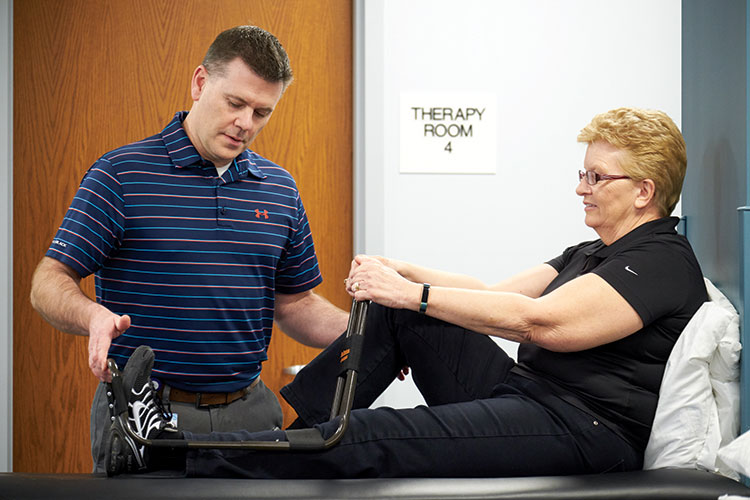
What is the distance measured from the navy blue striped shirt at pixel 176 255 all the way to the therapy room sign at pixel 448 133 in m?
0.87

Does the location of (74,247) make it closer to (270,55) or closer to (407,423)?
(270,55)

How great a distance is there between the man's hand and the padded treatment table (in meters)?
0.19

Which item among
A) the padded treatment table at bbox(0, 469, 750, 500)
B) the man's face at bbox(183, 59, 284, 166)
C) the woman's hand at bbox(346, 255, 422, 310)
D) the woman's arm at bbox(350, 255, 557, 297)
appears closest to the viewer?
the padded treatment table at bbox(0, 469, 750, 500)

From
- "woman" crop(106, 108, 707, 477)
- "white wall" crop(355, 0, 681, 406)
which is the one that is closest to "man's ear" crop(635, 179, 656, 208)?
"woman" crop(106, 108, 707, 477)

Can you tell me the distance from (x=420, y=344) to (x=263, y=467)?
510mm

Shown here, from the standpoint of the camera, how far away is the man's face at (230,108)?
177 cm

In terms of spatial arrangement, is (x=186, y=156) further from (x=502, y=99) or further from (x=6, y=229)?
(x=502, y=99)

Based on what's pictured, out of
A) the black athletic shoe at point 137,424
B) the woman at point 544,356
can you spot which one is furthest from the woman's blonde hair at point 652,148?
the black athletic shoe at point 137,424

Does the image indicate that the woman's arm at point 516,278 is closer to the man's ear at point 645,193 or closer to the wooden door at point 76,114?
the man's ear at point 645,193

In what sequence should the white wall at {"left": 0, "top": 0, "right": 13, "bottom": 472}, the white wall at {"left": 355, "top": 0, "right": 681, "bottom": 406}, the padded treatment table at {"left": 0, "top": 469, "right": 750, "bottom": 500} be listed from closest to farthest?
1. the padded treatment table at {"left": 0, "top": 469, "right": 750, "bottom": 500}
2. the white wall at {"left": 0, "top": 0, "right": 13, "bottom": 472}
3. the white wall at {"left": 355, "top": 0, "right": 681, "bottom": 406}

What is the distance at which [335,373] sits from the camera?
67.7 inches

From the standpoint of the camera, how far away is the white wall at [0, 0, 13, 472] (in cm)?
240

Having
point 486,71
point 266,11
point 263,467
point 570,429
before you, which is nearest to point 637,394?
point 570,429

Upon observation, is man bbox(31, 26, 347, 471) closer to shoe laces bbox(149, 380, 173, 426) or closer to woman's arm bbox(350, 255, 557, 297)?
shoe laces bbox(149, 380, 173, 426)
